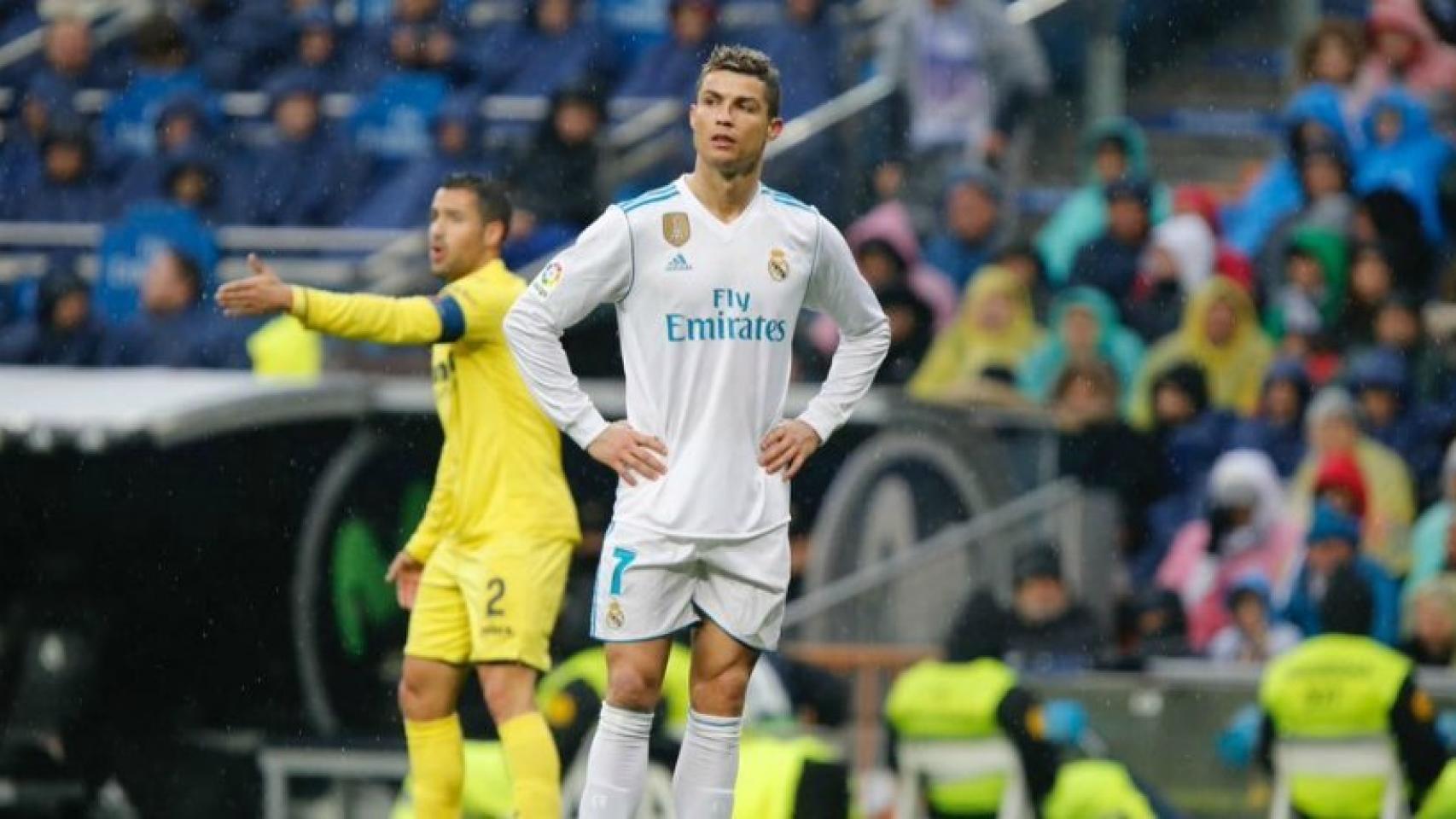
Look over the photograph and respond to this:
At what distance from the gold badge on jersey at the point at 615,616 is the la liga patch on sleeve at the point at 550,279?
2.75ft

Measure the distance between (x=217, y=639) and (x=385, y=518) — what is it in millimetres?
1039

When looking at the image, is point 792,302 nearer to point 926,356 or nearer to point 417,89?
point 926,356

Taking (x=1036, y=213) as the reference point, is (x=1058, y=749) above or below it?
below

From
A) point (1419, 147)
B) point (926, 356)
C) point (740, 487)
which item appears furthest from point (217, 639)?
point (740, 487)

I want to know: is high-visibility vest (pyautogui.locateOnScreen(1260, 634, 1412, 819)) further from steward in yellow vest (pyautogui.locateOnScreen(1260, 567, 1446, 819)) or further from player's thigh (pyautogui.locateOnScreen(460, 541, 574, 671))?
player's thigh (pyautogui.locateOnScreen(460, 541, 574, 671))

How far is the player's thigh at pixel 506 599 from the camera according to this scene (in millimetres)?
10344

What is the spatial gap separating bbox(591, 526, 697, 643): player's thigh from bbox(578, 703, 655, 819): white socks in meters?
0.22

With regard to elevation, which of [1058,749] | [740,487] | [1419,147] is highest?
[1419,147]

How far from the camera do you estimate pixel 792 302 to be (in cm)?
928

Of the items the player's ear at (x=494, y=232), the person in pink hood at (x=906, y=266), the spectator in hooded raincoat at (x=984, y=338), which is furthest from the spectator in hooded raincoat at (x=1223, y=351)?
the player's ear at (x=494, y=232)

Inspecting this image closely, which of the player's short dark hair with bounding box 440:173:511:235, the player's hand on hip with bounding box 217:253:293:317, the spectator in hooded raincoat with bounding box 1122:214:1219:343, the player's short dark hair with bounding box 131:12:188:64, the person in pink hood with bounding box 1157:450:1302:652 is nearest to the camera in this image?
the player's hand on hip with bounding box 217:253:293:317

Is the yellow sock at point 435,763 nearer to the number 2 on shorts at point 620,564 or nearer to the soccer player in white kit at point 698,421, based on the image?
the soccer player in white kit at point 698,421

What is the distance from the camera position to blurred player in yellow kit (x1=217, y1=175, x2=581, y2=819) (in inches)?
406

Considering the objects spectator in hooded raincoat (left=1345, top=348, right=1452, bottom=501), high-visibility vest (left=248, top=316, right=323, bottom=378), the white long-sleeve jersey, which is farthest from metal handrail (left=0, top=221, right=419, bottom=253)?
the white long-sleeve jersey
